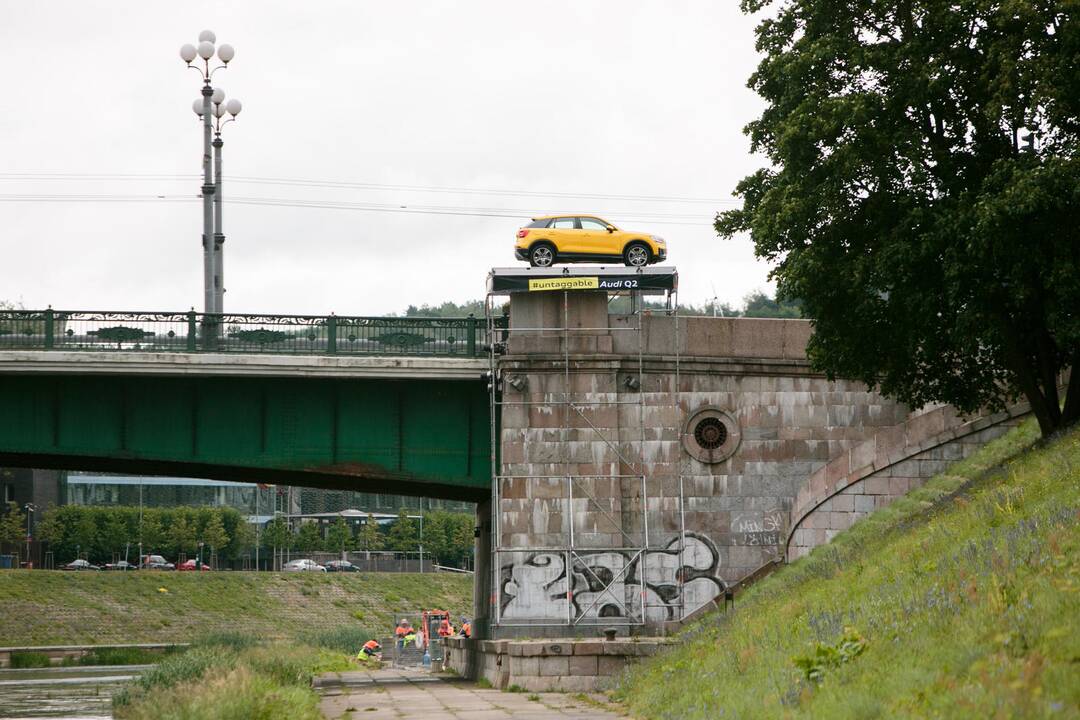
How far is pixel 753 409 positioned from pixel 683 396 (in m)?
1.82

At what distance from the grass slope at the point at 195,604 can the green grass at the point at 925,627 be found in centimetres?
5499

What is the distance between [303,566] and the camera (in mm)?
105438

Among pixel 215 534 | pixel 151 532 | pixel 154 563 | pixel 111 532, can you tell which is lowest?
pixel 154 563

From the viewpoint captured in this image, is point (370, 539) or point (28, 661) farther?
point (370, 539)

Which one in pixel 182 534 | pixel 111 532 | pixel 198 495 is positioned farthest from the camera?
pixel 198 495

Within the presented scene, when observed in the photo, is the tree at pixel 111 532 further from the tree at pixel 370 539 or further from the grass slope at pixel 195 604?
the tree at pixel 370 539

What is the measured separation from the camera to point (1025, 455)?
84.6 ft

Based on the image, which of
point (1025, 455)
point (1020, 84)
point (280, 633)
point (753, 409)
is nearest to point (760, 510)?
point (753, 409)

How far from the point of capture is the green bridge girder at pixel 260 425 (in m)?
34.4

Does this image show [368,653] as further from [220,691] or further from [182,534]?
[182,534]

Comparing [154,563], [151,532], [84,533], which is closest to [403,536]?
[154,563]

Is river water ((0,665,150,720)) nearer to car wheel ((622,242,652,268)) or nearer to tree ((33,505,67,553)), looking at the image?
car wheel ((622,242,652,268))

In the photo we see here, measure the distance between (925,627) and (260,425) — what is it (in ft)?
76.4

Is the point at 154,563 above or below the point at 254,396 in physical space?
below
